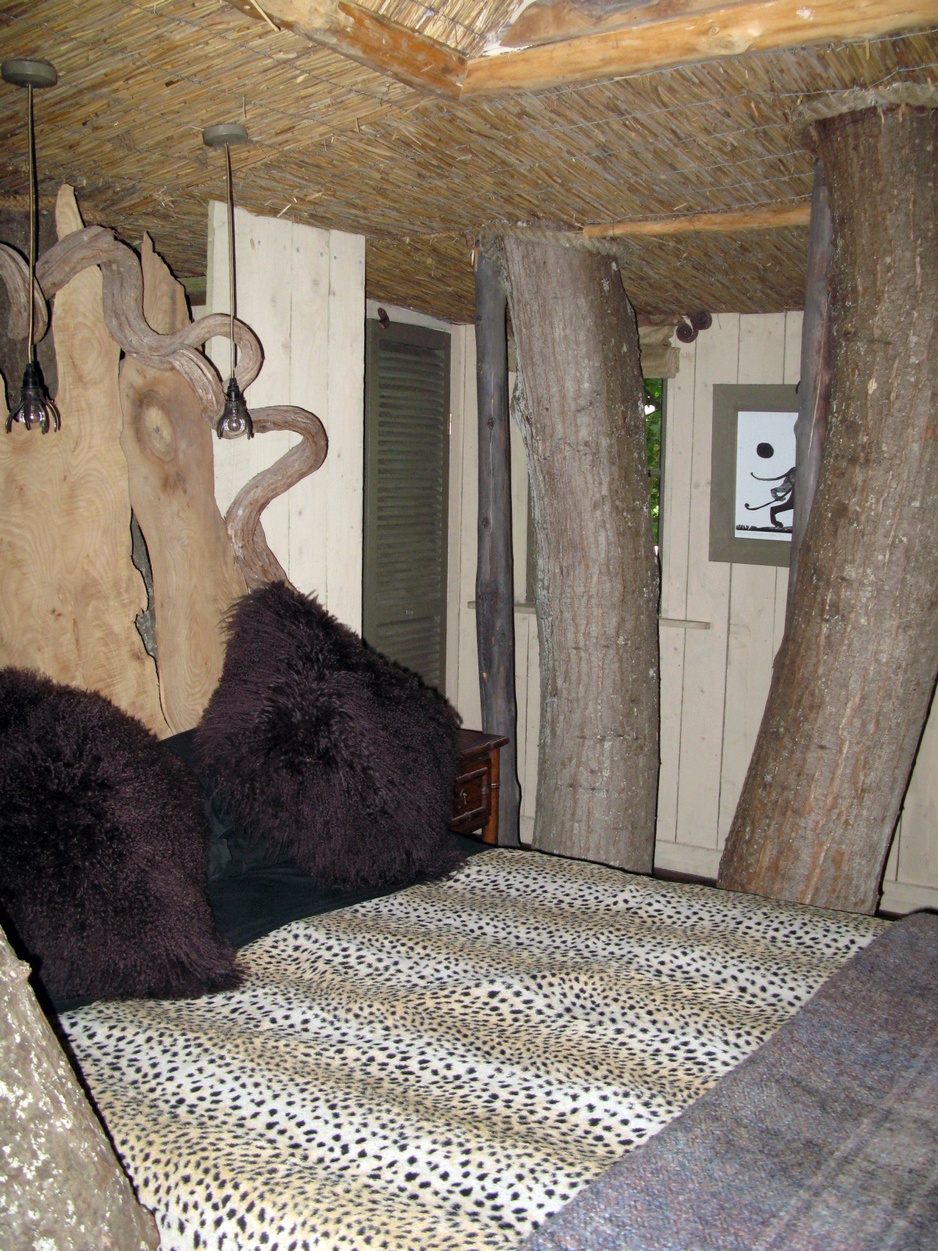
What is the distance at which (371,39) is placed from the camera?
1680 millimetres

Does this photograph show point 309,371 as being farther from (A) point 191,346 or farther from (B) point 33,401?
(B) point 33,401

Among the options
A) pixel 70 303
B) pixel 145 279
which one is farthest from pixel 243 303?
pixel 70 303

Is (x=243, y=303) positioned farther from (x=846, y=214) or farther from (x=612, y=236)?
(x=846, y=214)

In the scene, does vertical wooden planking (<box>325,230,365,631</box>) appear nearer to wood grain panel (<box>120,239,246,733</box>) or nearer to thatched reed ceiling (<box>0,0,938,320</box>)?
thatched reed ceiling (<box>0,0,938,320</box>)

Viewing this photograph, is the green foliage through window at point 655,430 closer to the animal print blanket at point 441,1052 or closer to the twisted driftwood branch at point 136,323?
the twisted driftwood branch at point 136,323

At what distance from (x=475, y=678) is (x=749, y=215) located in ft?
7.57

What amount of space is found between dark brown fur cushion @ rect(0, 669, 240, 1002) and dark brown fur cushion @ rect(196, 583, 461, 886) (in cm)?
32

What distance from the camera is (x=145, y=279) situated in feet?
7.46

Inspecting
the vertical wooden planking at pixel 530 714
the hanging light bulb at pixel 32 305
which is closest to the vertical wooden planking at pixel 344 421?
the hanging light bulb at pixel 32 305

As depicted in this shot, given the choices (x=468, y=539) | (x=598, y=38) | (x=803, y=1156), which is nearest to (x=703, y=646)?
(x=468, y=539)

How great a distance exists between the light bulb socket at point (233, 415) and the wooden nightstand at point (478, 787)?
1.09 m

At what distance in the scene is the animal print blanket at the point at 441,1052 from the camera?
1107mm

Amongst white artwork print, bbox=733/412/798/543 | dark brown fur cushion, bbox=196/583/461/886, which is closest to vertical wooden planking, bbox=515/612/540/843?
white artwork print, bbox=733/412/798/543

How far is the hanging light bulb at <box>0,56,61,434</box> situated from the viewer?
171 cm
